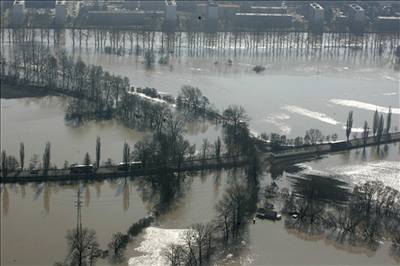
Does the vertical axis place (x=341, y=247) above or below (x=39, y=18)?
below

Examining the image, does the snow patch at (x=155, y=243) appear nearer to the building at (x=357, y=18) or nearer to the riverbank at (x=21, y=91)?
the riverbank at (x=21, y=91)

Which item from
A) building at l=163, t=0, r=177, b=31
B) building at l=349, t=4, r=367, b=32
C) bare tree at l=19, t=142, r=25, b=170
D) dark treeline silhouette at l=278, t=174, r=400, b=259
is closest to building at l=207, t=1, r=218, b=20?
building at l=163, t=0, r=177, b=31

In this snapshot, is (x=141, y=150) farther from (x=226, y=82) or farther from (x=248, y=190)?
(x=226, y=82)

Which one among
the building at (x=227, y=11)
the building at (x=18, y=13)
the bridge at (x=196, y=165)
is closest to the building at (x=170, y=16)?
the building at (x=227, y=11)

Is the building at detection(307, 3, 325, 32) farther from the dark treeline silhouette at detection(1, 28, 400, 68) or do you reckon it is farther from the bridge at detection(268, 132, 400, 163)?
the bridge at detection(268, 132, 400, 163)

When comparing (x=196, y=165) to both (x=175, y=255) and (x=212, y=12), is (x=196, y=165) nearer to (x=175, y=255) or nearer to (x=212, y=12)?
(x=175, y=255)

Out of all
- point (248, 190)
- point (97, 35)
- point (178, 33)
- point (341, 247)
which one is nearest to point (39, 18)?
point (97, 35)

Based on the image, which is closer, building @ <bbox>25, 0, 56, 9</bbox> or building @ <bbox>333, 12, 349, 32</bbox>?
building @ <bbox>333, 12, 349, 32</bbox>
